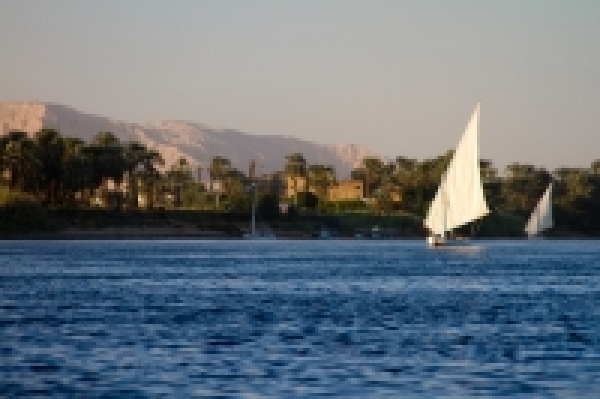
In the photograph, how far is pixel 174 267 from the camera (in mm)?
103438

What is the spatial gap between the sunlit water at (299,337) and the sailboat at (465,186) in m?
43.5

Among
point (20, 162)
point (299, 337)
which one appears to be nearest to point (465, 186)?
point (20, 162)

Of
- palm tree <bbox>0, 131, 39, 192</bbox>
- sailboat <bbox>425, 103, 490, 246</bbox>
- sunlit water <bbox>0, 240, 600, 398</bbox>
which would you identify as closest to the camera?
sunlit water <bbox>0, 240, 600, 398</bbox>

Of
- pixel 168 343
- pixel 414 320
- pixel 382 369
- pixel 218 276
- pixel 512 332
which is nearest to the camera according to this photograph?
pixel 382 369

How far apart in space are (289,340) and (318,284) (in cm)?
3621

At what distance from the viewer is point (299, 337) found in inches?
1678

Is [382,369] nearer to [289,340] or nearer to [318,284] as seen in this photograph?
[289,340]

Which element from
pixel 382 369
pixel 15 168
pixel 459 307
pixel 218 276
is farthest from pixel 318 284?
pixel 15 168

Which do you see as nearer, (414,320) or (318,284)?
(414,320)

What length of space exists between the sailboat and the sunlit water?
143 ft

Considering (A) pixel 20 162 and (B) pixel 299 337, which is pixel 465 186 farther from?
(B) pixel 299 337

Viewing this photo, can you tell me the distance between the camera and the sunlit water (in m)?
31.4

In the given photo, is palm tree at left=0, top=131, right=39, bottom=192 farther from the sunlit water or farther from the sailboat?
the sunlit water

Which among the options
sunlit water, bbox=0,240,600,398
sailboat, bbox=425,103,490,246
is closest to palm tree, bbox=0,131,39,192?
sailboat, bbox=425,103,490,246
